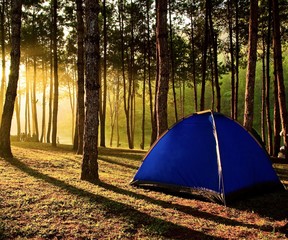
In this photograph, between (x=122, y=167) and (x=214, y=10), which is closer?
(x=122, y=167)

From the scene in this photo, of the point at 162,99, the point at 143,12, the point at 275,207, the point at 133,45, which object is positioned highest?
the point at 143,12

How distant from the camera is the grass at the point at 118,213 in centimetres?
539

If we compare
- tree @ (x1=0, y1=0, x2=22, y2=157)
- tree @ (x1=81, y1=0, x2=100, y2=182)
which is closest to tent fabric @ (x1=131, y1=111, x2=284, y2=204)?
tree @ (x1=81, y1=0, x2=100, y2=182)

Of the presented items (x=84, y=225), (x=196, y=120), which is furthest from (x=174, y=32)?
(x=84, y=225)

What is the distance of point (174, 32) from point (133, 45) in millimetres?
4056

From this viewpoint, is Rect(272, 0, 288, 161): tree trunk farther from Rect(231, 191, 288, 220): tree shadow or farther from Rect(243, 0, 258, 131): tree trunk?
Rect(231, 191, 288, 220): tree shadow

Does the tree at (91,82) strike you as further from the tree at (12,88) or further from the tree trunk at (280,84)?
the tree trunk at (280,84)

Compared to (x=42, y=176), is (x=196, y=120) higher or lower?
higher

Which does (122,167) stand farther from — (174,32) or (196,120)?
(174,32)

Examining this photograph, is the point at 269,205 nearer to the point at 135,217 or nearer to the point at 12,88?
the point at 135,217

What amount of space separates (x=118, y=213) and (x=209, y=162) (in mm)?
2917

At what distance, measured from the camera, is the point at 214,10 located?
2414 cm

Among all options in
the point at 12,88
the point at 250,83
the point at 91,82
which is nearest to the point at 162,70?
the point at 91,82

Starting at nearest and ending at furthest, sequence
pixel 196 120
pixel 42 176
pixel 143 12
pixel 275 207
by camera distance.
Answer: pixel 275 207, pixel 196 120, pixel 42 176, pixel 143 12
